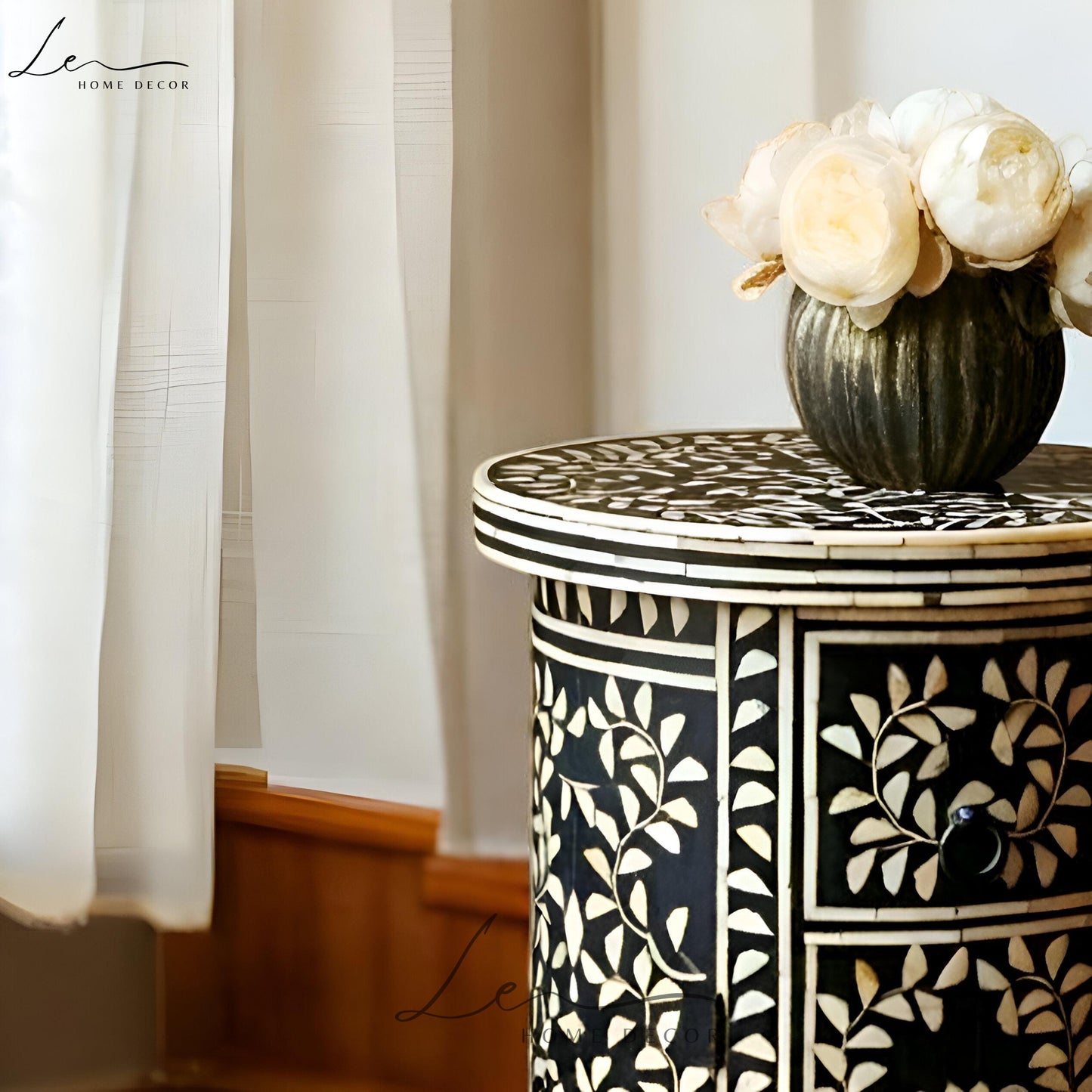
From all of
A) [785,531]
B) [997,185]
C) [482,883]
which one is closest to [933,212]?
[997,185]

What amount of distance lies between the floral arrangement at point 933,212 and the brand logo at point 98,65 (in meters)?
0.60

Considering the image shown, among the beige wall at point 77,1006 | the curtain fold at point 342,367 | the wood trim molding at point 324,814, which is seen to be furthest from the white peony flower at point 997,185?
the beige wall at point 77,1006

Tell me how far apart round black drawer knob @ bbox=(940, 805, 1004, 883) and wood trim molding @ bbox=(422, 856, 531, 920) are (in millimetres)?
663

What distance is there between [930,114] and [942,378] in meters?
0.17

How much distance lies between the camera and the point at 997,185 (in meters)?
0.82

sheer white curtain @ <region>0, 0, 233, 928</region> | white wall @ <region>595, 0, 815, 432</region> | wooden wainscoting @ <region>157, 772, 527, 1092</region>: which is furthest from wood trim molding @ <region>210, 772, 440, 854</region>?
white wall @ <region>595, 0, 815, 432</region>

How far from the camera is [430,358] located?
1.32m

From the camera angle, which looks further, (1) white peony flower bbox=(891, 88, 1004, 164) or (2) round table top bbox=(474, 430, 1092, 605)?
(1) white peony flower bbox=(891, 88, 1004, 164)

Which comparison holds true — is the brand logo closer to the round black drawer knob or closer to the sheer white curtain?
the sheer white curtain

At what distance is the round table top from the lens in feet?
2.51

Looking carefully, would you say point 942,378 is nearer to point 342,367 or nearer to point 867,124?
point 867,124

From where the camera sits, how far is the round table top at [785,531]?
0.77m

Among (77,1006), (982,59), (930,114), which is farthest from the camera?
(77,1006)

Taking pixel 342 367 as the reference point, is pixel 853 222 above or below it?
above
